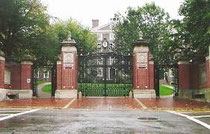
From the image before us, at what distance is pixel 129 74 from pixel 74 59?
15.1 feet

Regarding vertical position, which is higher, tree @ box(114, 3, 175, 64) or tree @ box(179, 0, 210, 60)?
tree @ box(114, 3, 175, 64)

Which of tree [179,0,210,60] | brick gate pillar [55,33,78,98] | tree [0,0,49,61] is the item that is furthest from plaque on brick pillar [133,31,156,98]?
tree [0,0,49,61]

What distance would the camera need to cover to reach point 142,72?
3072cm

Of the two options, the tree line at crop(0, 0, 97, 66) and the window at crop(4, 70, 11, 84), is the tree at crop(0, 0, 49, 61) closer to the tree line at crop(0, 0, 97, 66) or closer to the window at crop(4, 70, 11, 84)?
the tree line at crop(0, 0, 97, 66)

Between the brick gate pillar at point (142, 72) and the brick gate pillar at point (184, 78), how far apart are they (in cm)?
235

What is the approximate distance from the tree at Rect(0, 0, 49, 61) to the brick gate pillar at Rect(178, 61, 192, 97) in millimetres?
11235

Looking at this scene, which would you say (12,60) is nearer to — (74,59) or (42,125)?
(74,59)

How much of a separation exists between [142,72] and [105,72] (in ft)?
8.95

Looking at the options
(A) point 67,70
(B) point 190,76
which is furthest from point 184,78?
(A) point 67,70

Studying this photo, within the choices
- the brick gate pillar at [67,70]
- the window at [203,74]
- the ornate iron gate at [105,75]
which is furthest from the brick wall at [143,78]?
the brick gate pillar at [67,70]

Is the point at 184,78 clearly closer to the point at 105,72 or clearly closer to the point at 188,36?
the point at 188,36

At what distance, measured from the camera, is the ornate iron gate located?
32.0 metres

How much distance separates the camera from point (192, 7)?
24.8 metres

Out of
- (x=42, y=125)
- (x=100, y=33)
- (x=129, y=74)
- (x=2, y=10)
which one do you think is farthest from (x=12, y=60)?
(x=100, y=33)
